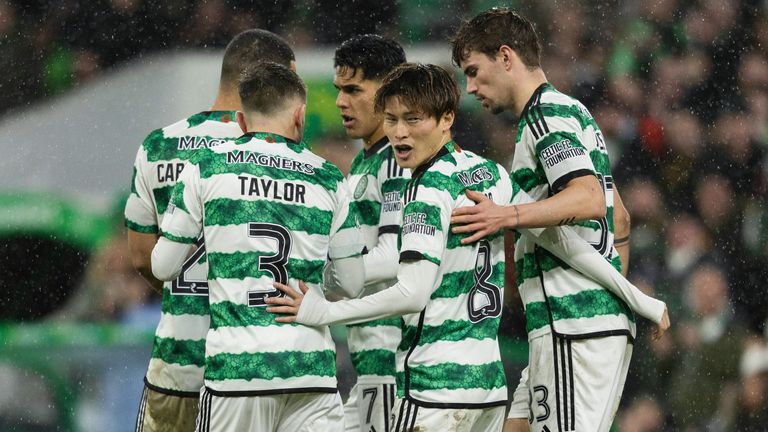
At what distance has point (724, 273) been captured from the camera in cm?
583

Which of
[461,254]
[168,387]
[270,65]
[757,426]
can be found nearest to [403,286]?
[461,254]

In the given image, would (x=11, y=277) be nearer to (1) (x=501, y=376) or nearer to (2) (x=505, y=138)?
(2) (x=505, y=138)

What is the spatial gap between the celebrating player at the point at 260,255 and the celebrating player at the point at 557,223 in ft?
1.92

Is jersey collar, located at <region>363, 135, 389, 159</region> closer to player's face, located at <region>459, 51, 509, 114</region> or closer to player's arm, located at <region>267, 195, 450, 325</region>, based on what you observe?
player's face, located at <region>459, 51, 509, 114</region>

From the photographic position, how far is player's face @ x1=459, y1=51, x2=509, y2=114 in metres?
3.24

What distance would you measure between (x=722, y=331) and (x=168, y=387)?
135 inches

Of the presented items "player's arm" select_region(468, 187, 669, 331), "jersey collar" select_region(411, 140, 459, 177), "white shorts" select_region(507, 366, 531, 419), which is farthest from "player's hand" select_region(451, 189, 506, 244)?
"white shorts" select_region(507, 366, 531, 419)

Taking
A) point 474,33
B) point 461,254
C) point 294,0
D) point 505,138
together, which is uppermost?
point 294,0

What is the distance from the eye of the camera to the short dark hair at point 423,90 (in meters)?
2.90

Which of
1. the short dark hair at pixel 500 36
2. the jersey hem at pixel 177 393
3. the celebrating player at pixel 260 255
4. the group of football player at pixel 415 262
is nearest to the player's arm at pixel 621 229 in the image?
the group of football player at pixel 415 262

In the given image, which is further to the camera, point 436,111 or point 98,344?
point 98,344

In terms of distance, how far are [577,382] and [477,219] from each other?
0.62m

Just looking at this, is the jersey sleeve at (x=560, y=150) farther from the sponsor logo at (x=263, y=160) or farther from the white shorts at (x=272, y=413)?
the white shorts at (x=272, y=413)

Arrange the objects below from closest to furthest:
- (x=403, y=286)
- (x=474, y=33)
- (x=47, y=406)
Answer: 1. (x=403, y=286)
2. (x=474, y=33)
3. (x=47, y=406)
